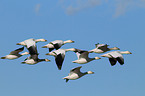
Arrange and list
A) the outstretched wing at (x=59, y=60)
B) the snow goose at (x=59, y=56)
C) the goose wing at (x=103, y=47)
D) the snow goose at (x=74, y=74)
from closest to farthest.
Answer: the outstretched wing at (x=59, y=60) < the snow goose at (x=59, y=56) < the snow goose at (x=74, y=74) < the goose wing at (x=103, y=47)

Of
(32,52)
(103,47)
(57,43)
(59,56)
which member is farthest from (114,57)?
(32,52)

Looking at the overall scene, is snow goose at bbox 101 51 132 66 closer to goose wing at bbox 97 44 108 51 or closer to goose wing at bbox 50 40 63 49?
goose wing at bbox 97 44 108 51

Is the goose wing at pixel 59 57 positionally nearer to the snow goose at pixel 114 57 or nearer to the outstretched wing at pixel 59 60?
the outstretched wing at pixel 59 60

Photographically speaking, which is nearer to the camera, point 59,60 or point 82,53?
point 59,60

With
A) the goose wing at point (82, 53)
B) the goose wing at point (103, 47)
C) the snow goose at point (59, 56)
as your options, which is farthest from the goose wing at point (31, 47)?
the goose wing at point (103, 47)

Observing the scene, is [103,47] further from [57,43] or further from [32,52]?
[32,52]

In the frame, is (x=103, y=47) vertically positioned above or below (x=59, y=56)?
above

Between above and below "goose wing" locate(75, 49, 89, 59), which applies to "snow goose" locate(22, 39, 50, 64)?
above

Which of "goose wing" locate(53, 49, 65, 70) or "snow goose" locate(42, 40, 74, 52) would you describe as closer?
"goose wing" locate(53, 49, 65, 70)

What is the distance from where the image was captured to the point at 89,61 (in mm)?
37750

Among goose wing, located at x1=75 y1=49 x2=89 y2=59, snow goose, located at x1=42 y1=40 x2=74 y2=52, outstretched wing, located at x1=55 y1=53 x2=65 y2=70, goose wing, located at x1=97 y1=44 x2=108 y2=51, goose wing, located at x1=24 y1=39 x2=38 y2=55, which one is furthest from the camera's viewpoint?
goose wing, located at x1=97 y1=44 x2=108 y2=51

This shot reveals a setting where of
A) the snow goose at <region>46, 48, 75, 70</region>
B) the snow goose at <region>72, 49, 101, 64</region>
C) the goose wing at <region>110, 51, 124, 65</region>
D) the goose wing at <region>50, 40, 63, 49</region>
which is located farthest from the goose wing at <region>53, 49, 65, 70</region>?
the goose wing at <region>110, 51, 124, 65</region>

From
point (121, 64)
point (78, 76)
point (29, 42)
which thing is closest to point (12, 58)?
point (29, 42)

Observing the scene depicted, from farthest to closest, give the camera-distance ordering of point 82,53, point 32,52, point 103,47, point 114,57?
point 103,47 < point 82,53 < point 114,57 < point 32,52
